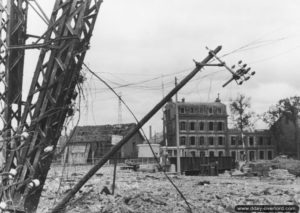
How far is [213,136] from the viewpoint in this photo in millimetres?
86812

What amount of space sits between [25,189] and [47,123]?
4.56ft

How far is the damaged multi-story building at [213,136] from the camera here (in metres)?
85.6

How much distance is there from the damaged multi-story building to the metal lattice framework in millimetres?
76675

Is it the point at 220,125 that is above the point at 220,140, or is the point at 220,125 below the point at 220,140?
above

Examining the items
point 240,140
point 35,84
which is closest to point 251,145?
point 240,140

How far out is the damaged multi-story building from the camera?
85625 mm

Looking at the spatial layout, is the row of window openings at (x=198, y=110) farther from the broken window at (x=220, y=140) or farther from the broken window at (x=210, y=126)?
the broken window at (x=220, y=140)

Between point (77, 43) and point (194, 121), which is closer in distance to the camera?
point (77, 43)

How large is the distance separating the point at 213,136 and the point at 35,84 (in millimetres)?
79873

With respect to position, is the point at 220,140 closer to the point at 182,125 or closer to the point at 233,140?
the point at 233,140

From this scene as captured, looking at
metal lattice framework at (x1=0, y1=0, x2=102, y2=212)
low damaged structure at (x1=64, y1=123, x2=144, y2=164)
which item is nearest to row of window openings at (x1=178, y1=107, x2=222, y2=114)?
low damaged structure at (x1=64, y1=123, x2=144, y2=164)

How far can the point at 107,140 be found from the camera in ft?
253

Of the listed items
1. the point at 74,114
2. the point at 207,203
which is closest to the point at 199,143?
the point at 207,203

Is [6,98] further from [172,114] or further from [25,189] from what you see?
[172,114]
